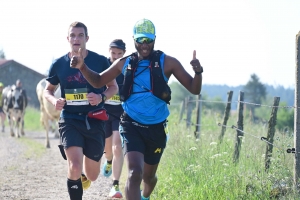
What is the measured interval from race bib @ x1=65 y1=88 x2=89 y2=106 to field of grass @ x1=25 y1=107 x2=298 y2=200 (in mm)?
1766

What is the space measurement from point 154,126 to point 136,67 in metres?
0.67

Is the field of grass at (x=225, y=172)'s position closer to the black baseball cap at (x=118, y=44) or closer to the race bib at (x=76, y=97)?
the race bib at (x=76, y=97)

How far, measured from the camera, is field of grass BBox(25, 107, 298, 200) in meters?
7.42

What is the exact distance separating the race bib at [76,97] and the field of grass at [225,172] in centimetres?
177

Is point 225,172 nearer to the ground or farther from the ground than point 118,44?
nearer to the ground

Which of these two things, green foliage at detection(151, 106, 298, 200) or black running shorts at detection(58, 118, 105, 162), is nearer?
green foliage at detection(151, 106, 298, 200)

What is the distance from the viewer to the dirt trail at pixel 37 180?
1007 centimetres

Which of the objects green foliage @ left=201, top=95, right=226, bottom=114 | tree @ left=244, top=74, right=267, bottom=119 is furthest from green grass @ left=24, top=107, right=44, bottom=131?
tree @ left=244, top=74, right=267, bottom=119

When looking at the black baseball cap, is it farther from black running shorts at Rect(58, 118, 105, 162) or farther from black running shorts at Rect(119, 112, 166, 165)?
black running shorts at Rect(119, 112, 166, 165)

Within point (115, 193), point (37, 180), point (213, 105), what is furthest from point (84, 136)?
point (213, 105)

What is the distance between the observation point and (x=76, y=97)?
7.77 meters

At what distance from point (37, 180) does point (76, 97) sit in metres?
4.52

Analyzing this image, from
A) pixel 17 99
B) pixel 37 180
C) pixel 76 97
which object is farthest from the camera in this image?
pixel 17 99

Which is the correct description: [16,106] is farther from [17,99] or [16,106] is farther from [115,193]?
[115,193]
